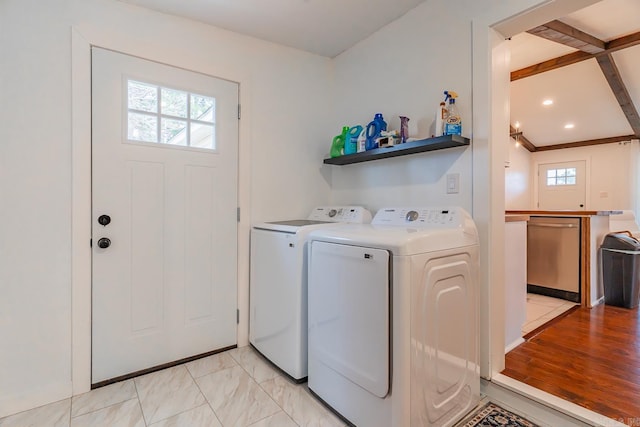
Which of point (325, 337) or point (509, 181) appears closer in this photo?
point (325, 337)

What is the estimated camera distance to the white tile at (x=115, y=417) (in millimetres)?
1493

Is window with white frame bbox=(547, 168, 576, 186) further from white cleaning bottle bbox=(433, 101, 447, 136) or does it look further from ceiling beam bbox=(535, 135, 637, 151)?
white cleaning bottle bbox=(433, 101, 447, 136)

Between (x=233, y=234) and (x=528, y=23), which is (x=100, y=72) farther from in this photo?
(x=528, y=23)

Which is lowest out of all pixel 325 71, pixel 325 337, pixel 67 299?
pixel 325 337

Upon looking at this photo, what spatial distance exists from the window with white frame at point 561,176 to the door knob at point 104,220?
850 cm

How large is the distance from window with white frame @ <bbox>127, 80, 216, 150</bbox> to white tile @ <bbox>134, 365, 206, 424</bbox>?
1452 millimetres

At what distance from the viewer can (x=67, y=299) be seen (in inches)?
68.6

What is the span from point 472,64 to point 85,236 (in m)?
2.38

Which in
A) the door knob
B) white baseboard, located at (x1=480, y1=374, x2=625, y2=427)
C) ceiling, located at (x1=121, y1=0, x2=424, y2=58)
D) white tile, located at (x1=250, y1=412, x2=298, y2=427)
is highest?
ceiling, located at (x1=121, y1=0, x2=424, y2=58)

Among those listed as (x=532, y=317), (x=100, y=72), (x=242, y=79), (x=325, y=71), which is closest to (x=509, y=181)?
(x=532, y=317)

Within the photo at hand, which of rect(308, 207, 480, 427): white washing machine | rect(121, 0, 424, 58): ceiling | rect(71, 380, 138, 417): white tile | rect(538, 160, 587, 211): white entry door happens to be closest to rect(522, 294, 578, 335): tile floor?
rect(308, 207, 480, 427): white washing machine

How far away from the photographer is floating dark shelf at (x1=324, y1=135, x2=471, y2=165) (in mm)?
1698

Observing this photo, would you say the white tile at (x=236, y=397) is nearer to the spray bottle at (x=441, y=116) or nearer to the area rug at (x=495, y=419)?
the area rug at (x=495, y=419)

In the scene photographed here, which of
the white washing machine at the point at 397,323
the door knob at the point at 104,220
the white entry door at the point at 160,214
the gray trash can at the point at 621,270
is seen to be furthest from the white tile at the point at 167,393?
the gray trash can at the point at 621,270
